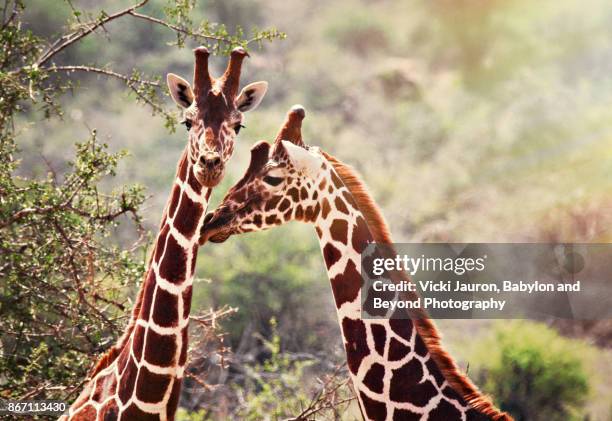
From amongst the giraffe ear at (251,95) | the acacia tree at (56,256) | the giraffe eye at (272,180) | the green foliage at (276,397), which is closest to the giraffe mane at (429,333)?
the giraffe eye at (272,180)

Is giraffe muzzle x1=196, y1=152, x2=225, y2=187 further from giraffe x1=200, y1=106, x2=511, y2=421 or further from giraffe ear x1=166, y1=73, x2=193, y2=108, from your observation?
giraffe ear x1=166, y1=73, x2=193, y2=108

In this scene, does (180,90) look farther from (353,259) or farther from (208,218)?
(353,259)

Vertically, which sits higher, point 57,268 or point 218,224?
point 57,268

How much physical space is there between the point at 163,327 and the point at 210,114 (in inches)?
33.9

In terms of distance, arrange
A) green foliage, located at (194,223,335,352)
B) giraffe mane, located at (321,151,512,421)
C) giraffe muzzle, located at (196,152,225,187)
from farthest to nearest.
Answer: green foliage, located at (194,223,335,352) < giraffe muzzle, located at (196,152,225,187) < giraffe mane, located at (321,151,512,421)

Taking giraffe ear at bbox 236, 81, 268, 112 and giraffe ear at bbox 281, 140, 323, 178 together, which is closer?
giraffe ear at bbox 281, 140, 323, 178

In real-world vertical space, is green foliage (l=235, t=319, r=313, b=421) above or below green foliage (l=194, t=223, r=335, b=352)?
below

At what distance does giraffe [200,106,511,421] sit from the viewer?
3764mm

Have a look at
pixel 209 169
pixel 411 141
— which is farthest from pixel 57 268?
pixel 411 141

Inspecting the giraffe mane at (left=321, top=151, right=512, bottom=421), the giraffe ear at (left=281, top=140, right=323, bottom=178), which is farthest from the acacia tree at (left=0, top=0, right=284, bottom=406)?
the giraffe mane at (left=321, top=151, right=512, bottom=421)

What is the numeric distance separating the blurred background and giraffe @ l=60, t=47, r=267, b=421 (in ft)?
12.2

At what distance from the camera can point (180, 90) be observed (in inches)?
167

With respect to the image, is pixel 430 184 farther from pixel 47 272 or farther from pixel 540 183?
pixel 47 272

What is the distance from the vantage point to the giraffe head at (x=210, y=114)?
3.86 m
